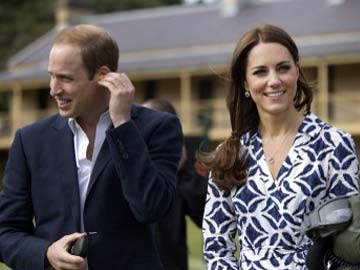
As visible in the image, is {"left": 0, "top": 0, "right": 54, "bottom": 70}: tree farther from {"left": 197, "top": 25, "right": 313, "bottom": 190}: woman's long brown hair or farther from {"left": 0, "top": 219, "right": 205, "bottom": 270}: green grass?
{"left": 197, "top": 25, "right": 313, "bottom": 190}: woman's long brown hair

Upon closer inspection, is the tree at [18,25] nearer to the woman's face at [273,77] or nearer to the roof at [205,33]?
the roof at [205,33]

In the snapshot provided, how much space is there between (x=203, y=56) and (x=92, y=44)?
107ft

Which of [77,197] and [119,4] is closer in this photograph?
[77,197]

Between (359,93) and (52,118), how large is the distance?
95.4 feet

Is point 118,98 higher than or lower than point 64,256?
higher

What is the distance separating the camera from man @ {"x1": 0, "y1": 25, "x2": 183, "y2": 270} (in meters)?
3.26

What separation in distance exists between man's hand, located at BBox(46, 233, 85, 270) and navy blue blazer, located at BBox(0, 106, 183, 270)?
0.06 m

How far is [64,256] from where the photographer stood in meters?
3.20

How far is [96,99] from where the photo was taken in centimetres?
342

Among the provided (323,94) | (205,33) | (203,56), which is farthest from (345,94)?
(205,33)

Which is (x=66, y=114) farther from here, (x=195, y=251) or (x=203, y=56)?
(x=203, y=56)

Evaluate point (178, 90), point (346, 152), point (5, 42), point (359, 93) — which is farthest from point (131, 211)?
point (5, 42)

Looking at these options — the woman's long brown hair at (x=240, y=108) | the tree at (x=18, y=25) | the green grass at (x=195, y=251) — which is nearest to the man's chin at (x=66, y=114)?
the woman's long brown hair at (x=240, y=108)

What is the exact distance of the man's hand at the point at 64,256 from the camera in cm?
318
